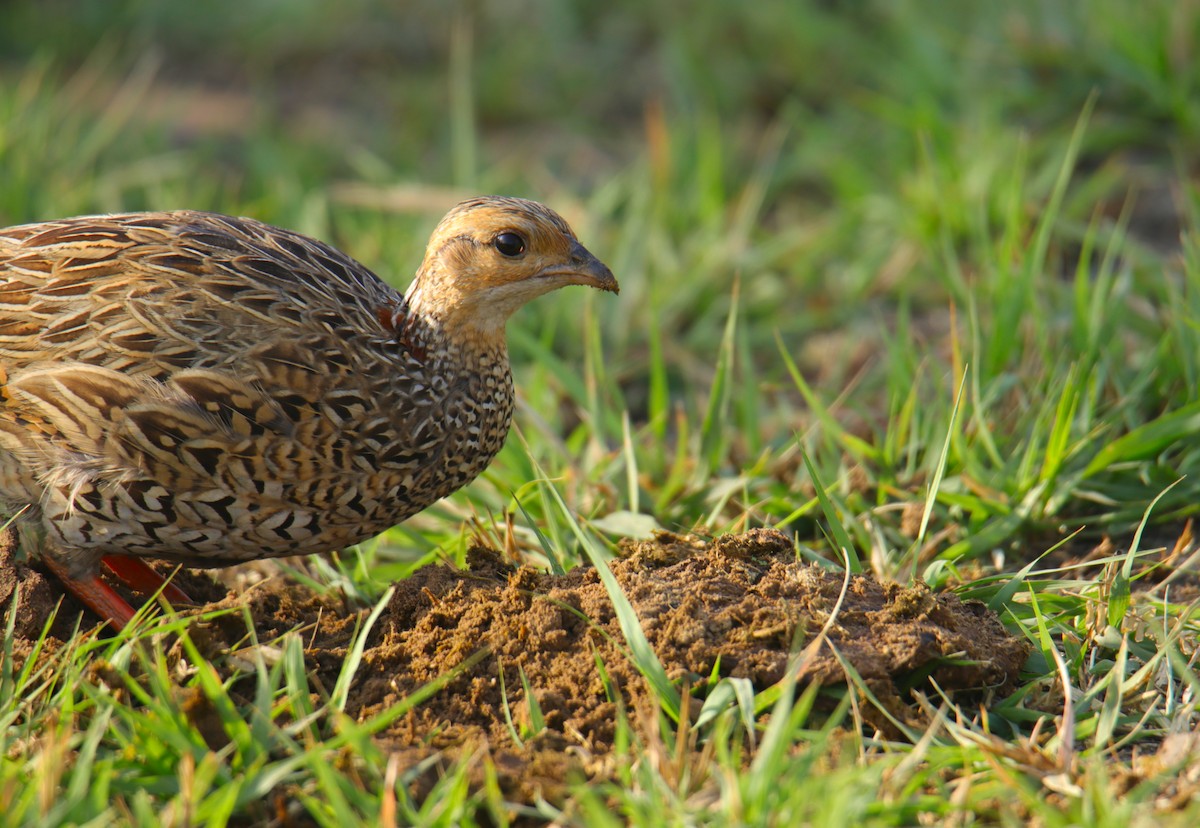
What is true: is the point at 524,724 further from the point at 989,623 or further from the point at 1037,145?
the point at 1037,145

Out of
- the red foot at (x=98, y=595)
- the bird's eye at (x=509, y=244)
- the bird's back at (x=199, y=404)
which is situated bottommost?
the red foot at (x=98, y=595)

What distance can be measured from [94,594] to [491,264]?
4.38 ft

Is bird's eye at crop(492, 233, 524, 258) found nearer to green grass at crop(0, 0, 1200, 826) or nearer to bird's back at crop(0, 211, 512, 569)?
bird's back at crop(0, 211, 512, 569)

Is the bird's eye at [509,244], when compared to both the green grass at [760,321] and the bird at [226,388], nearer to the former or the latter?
the bird at [226,388]

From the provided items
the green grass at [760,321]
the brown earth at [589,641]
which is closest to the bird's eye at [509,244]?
the green grass at [760,321]

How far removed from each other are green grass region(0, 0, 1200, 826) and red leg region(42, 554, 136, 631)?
0.21 metres

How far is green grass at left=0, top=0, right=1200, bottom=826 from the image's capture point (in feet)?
9.03

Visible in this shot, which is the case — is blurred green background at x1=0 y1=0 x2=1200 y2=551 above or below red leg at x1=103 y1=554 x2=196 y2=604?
above

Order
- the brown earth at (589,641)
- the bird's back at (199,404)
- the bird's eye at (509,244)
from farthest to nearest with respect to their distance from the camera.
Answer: the bird's eye at (509,244) < the bird's back at (199,404) < the brown earth at (589,641)

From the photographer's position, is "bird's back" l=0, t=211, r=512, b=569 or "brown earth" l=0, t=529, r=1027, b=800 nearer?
"brown earth" l=0, t=529, r=1027, b=800

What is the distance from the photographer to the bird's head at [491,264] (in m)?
3.71

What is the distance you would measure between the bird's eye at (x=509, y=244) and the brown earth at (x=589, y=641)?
2.87 ft

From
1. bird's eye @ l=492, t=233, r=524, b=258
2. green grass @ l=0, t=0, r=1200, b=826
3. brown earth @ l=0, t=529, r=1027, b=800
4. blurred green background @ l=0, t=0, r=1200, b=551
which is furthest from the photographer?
blurred green background @ l=0, t=0, r=1200, b=551

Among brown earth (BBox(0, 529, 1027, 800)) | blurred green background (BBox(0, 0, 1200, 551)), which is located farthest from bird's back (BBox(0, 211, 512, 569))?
blurred green background (BBox(0, 0, 1200, 551))
